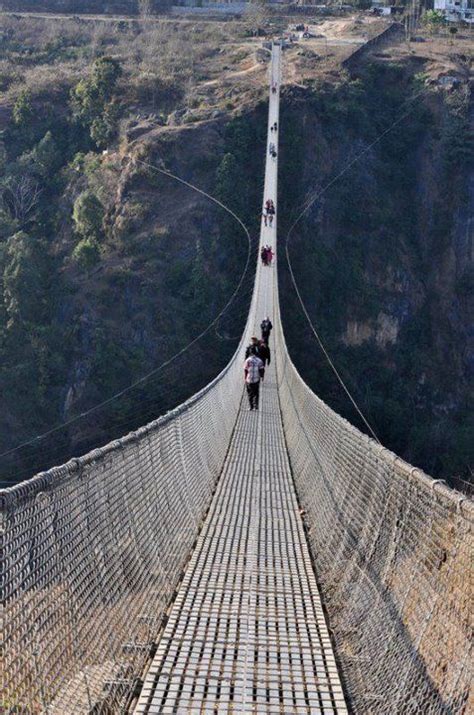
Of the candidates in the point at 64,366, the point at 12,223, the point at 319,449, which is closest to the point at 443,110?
the point at 12,223

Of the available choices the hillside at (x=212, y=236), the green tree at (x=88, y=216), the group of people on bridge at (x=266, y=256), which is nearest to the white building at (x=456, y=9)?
the hillside at (x=212, y=236)

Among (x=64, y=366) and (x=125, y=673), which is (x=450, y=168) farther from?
(x=125, y=673)

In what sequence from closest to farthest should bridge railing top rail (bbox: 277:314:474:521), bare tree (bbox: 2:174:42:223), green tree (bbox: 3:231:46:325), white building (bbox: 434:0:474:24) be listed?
bridge railing top rail (bbox: 277:314:474:521) < green tree (bbox: 3:231:46:325) < bare tree (bbox: 2:174:42:223) < white building (bbox: 434:0:474:24)

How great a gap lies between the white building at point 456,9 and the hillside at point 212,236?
34.6 feet

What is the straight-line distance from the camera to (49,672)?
10.0 ft

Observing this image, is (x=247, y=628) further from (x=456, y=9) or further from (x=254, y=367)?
(x=456, y=9)

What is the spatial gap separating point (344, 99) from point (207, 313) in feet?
37.8

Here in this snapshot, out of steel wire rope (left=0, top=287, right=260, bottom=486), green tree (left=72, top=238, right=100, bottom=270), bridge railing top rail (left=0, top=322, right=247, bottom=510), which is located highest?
green tree (left=72, top=238, right=100, bottom=270)

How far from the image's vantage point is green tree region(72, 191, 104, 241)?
74.9 feet

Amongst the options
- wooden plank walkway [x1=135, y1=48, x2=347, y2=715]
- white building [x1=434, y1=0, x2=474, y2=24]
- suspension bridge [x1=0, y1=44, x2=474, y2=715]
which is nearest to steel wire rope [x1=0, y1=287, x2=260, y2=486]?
wooden plank walkway [x1=135, y1=48, x2=347, y2=715]

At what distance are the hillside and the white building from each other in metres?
10.6

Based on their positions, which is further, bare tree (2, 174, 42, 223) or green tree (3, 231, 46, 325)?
bare tree (2, 174, 42, 223)

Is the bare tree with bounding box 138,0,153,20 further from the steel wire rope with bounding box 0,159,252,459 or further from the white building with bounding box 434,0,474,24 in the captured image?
the steel wire rope with bounding box 0,159,252,459

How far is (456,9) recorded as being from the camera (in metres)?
43.8
